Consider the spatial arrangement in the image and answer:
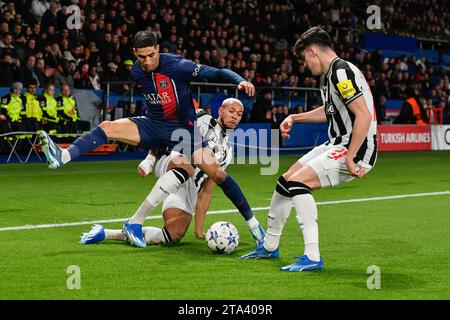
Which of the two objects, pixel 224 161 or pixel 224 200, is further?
pixel 224 200

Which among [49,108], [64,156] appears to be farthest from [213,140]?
[49,108]

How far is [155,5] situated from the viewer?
87.6ft

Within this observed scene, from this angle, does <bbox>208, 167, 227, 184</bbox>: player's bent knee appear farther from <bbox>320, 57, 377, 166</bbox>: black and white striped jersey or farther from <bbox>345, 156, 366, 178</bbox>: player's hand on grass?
<bbox>345, 156, 366, 178</bbox>: player's hand on grass

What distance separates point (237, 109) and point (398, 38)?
2879 centimetres

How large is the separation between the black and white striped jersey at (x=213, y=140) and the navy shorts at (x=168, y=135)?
54 centimetres

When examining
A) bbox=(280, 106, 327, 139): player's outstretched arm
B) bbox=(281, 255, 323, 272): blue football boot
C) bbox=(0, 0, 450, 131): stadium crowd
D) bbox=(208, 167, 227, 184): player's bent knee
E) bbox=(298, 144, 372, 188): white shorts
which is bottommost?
bbox=(281, 255, 323, 272): blue football boot

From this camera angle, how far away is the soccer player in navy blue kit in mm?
8516

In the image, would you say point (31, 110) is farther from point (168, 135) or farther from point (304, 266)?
point (304, 266)

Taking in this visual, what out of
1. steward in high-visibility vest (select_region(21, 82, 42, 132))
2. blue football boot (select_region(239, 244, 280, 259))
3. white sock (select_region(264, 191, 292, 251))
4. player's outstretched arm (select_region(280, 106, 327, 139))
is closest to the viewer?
white sock (select_region(264, 191, 292, 251))

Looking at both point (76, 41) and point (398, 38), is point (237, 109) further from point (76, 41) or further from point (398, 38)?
point (398, 38)

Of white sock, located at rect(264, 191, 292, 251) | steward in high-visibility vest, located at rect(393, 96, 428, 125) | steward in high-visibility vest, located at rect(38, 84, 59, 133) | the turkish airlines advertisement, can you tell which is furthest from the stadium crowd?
white sock, located at rect(264, 191, 292, 251)

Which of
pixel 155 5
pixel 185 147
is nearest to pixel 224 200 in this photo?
pixel 185 147

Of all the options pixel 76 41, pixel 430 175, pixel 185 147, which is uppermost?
pixel 76 41

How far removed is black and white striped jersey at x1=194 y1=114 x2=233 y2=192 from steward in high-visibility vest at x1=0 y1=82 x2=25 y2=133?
36.1ft
